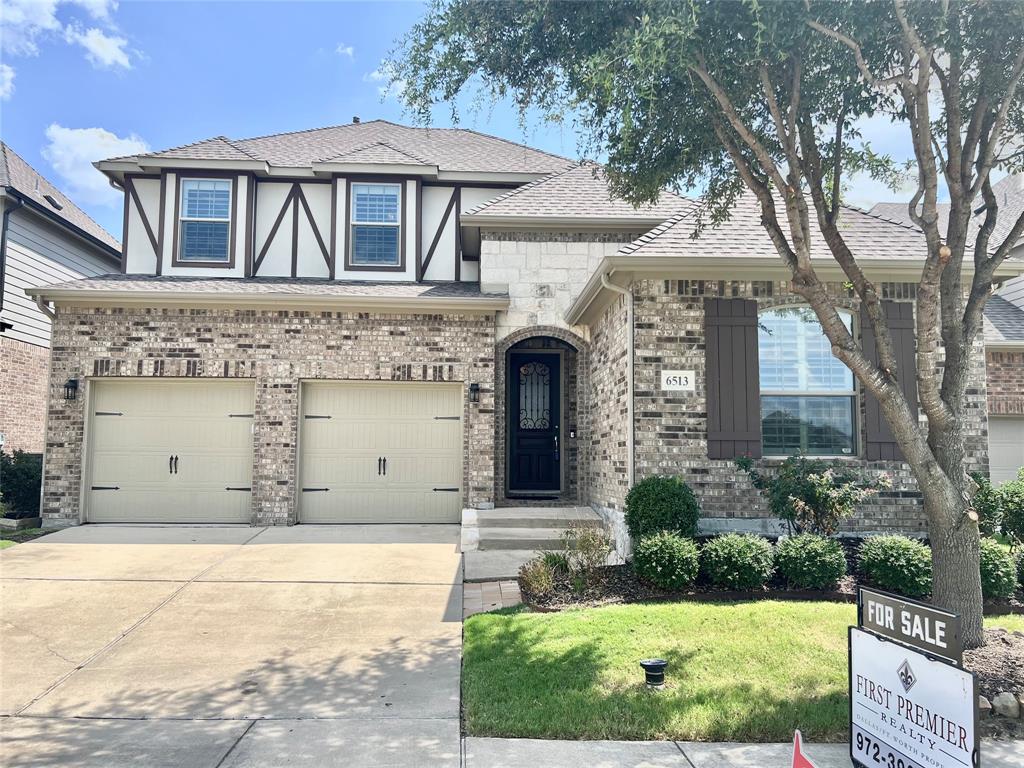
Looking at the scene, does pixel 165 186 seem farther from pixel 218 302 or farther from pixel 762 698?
pixel 762 698

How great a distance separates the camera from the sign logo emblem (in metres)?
3.22

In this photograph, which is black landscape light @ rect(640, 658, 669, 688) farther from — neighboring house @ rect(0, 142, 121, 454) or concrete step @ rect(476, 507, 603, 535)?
neighboring house @ rect(0, 142, 121, 454)

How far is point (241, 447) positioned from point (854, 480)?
29.2 ft

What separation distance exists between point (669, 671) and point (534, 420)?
7.53 meters

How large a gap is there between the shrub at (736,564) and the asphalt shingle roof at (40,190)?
13.4m

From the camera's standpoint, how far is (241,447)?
448 inches

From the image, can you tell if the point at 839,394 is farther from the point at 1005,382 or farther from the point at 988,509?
the point at 1005,382

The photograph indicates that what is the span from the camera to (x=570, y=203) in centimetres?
1212

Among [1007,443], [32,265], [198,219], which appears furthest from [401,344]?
[1007,443]

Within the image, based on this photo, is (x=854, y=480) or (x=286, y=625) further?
(x=854, y=480)

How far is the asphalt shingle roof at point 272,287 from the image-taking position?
1107 cm

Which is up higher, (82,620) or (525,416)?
(525,416)

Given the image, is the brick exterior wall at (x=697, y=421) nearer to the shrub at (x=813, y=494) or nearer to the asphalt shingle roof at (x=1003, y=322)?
the shrub at (x=813, y=494)

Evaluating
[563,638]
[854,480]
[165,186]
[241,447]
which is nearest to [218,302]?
[241,447]
